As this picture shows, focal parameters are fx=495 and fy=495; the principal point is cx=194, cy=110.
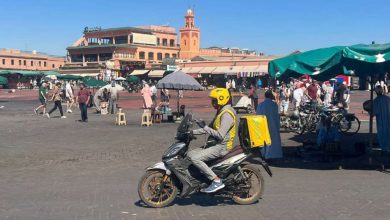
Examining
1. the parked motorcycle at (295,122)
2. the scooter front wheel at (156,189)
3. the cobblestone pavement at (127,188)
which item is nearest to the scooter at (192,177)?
the scooter front wheel at (156,189)

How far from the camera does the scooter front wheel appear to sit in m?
6.76

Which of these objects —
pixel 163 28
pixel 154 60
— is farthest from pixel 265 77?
pixel 163 28

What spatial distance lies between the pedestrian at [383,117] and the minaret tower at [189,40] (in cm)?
Answer: 9504

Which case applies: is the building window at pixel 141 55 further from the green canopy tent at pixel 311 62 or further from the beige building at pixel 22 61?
the green canopy tent at pixel 311 62

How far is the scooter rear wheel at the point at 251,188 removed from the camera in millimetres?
6895

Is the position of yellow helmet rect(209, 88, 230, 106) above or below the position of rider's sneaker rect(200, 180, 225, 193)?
above

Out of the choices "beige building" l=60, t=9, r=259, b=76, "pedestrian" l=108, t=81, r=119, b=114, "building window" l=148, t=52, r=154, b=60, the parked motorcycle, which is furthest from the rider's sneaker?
"building window" l=148, t=52, r=154, b=60

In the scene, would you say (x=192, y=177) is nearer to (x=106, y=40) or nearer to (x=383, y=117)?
(x=383, y=117)

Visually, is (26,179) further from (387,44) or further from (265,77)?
(265,77)

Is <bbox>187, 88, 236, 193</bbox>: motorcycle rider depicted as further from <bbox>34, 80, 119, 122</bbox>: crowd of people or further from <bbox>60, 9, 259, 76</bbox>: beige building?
<bbox>60, 9, 259, 76</bbox>: beige building

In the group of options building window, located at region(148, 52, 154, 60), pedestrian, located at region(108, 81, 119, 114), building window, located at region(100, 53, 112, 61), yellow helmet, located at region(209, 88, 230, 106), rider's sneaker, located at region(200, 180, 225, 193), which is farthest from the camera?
building window, located at region(148, 52, 154, 60)

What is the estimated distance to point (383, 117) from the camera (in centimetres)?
1028

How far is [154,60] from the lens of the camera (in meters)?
99.5

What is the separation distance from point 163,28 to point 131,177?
10908 cm
